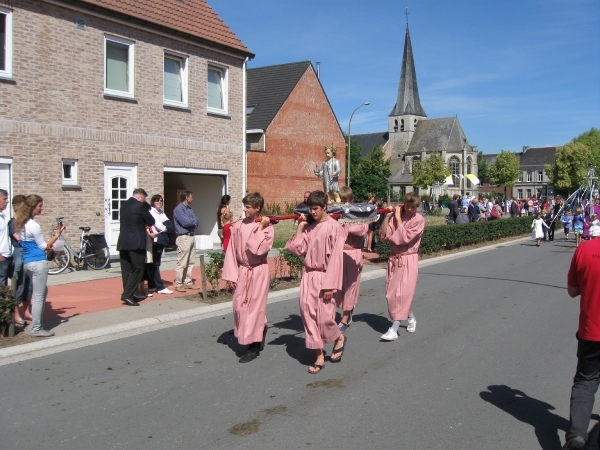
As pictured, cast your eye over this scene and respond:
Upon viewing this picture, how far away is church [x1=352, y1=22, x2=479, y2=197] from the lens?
10300cm

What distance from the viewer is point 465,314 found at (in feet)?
31.4

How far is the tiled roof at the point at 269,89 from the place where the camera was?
33.2m

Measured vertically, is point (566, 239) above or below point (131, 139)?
below

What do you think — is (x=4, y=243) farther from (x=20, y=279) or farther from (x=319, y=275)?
(x=319, y=275)

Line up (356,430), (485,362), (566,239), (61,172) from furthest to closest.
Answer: (566,239)
(61,172)
(485,362)
(356,430)

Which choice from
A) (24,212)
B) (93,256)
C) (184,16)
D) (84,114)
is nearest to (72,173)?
(84,114)

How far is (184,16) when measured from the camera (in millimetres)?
17328

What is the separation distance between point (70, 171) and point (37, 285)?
721 cm

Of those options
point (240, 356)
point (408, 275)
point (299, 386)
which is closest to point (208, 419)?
point (299, 386)

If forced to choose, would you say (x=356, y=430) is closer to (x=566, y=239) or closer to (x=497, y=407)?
(x=497, y=407)

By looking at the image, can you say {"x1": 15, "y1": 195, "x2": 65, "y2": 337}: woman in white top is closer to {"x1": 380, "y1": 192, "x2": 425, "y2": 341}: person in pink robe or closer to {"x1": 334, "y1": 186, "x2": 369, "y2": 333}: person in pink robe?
{"x1": 334, "y1": 186, "x2": 369, "y2": 333}: person in pink robe

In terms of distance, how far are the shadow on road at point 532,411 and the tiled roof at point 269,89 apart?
27736mm

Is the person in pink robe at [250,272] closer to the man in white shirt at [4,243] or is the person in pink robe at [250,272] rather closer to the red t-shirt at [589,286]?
the man in white shirt at [4,243]

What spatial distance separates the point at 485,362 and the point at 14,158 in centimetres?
1065
